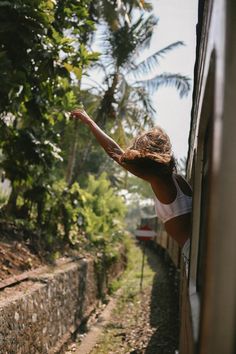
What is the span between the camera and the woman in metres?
2.11

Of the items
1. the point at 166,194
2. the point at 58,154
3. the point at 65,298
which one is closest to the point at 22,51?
the point at 58,154

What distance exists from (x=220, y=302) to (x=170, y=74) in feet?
46.3

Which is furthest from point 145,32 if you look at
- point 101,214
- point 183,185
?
point 183,185

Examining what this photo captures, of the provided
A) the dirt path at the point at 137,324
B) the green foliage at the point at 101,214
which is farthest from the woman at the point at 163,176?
the green foliage at the point at 101,214

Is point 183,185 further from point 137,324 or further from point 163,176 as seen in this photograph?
point 137,324

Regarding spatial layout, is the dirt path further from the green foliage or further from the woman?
the woman

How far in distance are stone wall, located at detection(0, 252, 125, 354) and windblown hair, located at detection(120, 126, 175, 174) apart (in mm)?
2292

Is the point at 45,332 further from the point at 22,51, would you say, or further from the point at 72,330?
the point at 22,51

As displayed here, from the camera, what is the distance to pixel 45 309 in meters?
5.05

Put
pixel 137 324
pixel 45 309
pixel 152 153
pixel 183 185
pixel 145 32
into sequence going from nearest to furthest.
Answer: pixel 152 153 < pixel 183 185 < pixel 45 309 < pixel 137 324 < pixel 145 32

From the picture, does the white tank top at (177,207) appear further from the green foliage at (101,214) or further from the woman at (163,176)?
the green foliage at (101,214)

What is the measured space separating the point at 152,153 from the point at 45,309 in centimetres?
357

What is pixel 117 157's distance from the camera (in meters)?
2.42

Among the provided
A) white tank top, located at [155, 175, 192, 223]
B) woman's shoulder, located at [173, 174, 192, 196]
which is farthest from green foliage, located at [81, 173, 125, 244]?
white tank top, located at [155, 175, 192, 223]
